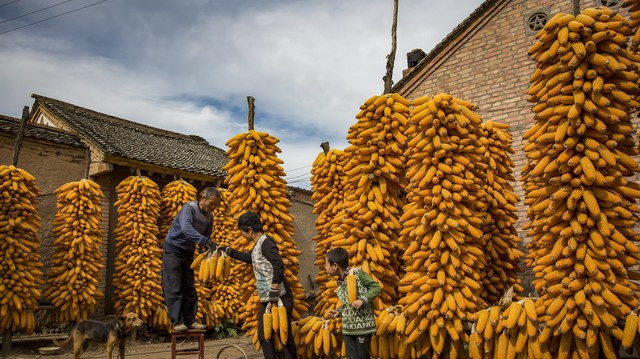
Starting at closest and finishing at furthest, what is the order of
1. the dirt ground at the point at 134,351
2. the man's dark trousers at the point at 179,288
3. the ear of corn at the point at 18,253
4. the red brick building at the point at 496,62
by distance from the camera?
the man's dark trousers at the point at 179,288
the dirt ground at the point at 134,351
the ear of corn at the point at 18,253
the red brick building at the point at 496,62

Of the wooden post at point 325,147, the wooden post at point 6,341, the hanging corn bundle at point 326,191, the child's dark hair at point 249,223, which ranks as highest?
the wooden post at point 325,147

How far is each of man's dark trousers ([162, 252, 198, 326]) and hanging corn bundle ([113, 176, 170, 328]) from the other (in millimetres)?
4835

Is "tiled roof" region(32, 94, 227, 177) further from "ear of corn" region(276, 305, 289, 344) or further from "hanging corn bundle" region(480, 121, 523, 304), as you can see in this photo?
"hanging corn bundle" region(480, 121, 523, 304)

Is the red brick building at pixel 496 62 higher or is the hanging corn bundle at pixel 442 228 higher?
the red brick building at pixel 496 62

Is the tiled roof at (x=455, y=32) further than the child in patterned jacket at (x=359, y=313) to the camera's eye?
Yes

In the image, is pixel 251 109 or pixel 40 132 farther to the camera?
pixel 40 132

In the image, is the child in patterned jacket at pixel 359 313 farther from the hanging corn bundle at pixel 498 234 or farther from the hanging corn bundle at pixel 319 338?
the hanging corn bundle at pixel 498 234

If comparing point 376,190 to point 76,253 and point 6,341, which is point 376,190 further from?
point 6,341

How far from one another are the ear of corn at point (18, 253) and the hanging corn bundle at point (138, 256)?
188 cm

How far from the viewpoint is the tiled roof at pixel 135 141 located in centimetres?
1156

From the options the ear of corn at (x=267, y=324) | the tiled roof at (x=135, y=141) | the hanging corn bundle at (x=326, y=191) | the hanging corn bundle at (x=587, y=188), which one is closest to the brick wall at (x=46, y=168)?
the tiled roof at (x=135, y=141)

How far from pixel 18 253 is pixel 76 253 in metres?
1.22

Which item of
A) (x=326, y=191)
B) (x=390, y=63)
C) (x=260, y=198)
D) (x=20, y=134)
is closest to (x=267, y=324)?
(x=260, y=198)

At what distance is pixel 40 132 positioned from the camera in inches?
413
